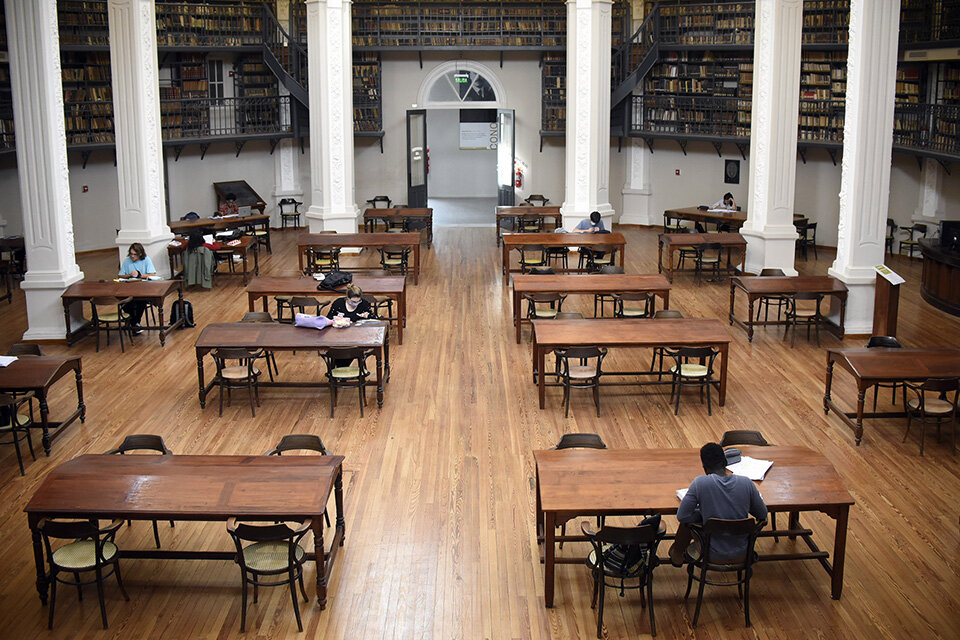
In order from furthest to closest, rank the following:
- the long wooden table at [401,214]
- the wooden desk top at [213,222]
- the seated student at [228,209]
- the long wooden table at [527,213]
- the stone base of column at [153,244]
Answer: the seated student at [228,209], the long wooden table at [527,213], the long wooden table at [401,214], the wooden desk top at [213,222], the stone base of column at [153,244]

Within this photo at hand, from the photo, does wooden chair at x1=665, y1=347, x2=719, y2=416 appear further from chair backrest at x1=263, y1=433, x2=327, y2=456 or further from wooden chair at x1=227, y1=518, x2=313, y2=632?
wooden chair at x1=227, y1=518, x2=313, y2=632

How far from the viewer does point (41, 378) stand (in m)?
7.82

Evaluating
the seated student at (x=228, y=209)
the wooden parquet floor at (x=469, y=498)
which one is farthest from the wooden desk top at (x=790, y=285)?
the seated student at (x=228, y=209)

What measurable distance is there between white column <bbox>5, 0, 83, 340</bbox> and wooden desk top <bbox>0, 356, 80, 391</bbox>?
113 inches

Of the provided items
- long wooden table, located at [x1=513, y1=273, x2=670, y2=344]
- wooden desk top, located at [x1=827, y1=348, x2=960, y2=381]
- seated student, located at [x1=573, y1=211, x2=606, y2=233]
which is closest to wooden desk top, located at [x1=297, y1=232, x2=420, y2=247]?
seated student, located at [x1=573, y1=211, x2=606, y2=233]

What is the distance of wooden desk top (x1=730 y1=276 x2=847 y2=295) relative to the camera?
430 inches

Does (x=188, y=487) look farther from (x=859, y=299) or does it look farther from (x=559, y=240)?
(x=559, y=240)

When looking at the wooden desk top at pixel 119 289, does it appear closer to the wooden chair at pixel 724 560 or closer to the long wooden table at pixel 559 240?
the long wooden table at pixel 559 240

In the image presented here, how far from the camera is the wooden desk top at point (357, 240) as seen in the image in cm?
1373

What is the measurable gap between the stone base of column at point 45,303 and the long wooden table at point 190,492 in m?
5.57

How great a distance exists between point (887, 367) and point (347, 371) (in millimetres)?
4855

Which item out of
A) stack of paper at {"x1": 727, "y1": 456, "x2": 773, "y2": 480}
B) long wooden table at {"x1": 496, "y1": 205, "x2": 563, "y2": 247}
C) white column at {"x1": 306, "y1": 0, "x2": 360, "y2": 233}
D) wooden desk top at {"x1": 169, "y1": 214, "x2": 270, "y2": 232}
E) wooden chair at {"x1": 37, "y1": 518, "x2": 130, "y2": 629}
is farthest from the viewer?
long wooden table at {"x1": 496, "y1": 205, "x2": 563, "y2": 247}

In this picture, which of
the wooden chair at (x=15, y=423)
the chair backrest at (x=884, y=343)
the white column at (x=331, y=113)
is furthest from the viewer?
the white column at (x=331, y=113)

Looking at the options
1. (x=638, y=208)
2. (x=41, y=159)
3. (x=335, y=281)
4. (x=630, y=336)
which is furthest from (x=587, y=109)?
(x=41, y=159)
